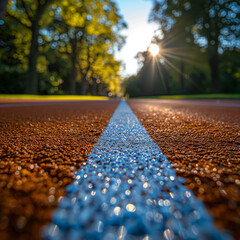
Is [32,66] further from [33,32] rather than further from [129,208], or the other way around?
[129,208]

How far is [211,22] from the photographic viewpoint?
20594 mm

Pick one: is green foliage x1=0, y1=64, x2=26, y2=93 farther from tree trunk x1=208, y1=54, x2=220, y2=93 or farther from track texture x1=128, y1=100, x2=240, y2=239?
track texture x1=128, y1=100, x2=240, y2=239

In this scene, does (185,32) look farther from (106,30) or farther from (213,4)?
(106,30)

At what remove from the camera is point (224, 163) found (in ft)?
2.50

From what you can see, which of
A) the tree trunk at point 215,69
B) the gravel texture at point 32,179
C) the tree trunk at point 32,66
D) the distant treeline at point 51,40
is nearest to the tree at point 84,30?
the distant treeline at point 51,40

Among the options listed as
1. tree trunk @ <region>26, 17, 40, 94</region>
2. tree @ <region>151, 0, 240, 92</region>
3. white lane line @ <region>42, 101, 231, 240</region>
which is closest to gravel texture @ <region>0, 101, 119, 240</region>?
white lane line @ <region>42, 101, 231, 240</region>

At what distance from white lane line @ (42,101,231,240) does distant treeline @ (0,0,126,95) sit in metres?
15.8

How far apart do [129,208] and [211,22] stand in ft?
86.3

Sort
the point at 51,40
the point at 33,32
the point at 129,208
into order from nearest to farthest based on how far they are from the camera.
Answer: the point at 129,208, the point at 33,32, the point at 51,40

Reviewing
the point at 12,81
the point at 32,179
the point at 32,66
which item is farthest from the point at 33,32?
the point at 32,179

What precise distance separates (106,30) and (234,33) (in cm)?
1580

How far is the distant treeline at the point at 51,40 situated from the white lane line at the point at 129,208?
1580 centimetres

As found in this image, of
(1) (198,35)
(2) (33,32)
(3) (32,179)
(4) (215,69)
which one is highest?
(1) (198,35)

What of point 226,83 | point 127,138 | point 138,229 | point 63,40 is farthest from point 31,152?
point 226,83
